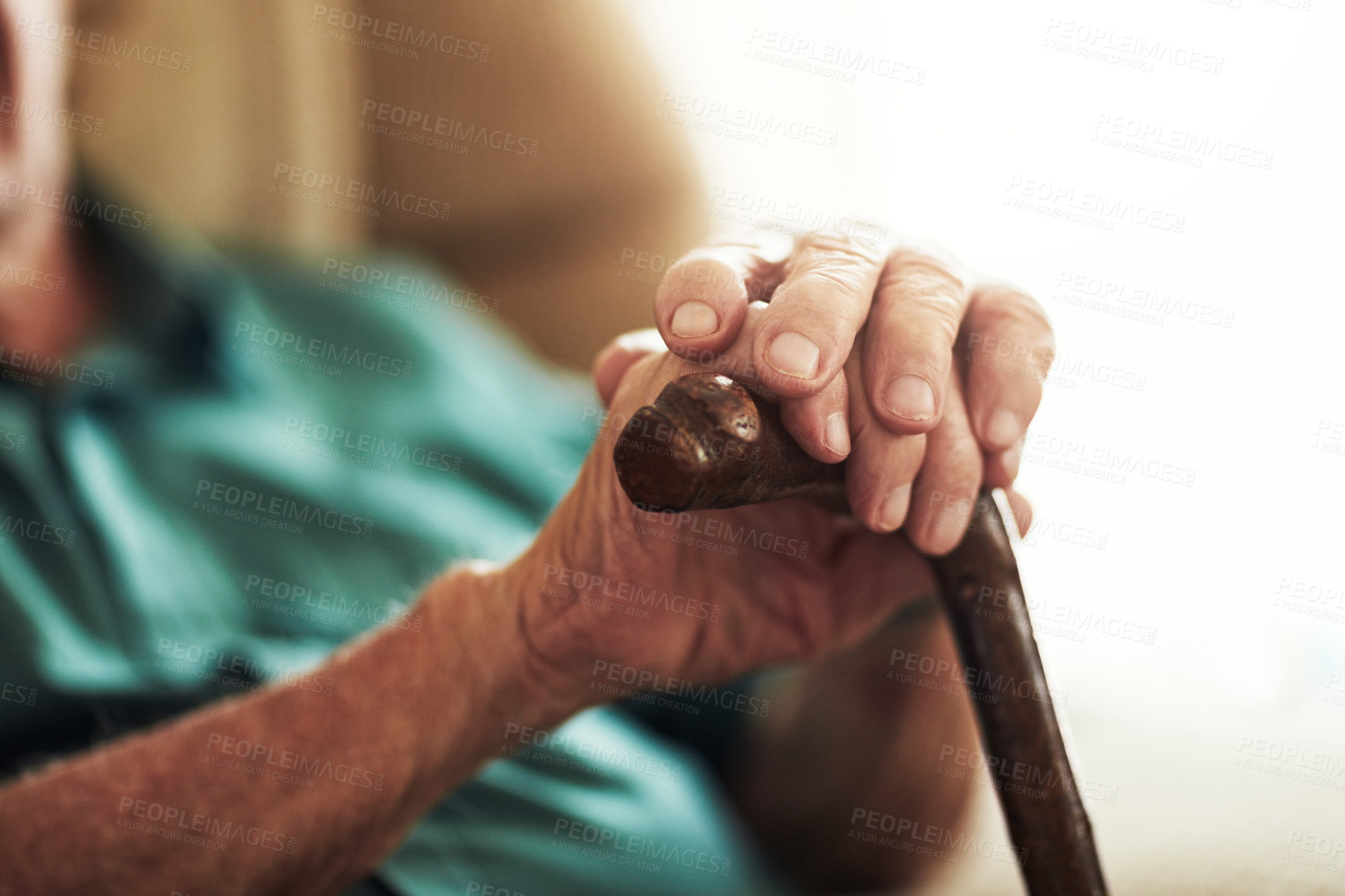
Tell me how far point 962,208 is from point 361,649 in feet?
3.14

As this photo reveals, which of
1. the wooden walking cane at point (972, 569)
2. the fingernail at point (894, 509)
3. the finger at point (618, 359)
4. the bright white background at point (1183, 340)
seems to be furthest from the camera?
the bright white background at point (1183, 340)

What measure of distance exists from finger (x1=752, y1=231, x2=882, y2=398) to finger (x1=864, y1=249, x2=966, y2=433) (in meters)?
0.01

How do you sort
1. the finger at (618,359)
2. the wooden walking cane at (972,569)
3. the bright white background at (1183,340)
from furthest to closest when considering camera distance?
the bright white background at (1183,340) → the finger at (618,359) → the wooden walking cane at (972,569)

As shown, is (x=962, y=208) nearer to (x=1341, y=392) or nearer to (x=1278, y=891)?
(x=1341, y=392)

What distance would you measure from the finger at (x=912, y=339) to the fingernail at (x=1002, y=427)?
0.05 metres

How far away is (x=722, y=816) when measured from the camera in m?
0.83

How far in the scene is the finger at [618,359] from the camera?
541 mm

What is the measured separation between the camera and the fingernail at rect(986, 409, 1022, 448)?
0.47 meters

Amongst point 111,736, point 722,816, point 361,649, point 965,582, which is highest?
point 965,582

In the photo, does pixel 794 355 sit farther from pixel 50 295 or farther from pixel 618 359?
pixel 50 295

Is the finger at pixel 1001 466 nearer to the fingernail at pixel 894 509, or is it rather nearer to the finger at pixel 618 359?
the fingernail at pixel 894 509

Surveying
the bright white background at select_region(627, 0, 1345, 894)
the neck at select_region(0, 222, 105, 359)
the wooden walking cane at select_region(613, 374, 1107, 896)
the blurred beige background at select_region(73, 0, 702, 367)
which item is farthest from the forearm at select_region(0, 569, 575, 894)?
the blurred beige background at select_region(73, 0, 702, 367)

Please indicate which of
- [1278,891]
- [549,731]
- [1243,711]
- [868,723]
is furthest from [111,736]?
[1243,711]

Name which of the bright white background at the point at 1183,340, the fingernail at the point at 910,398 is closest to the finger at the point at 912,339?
the fingernail at the point at 910,398
